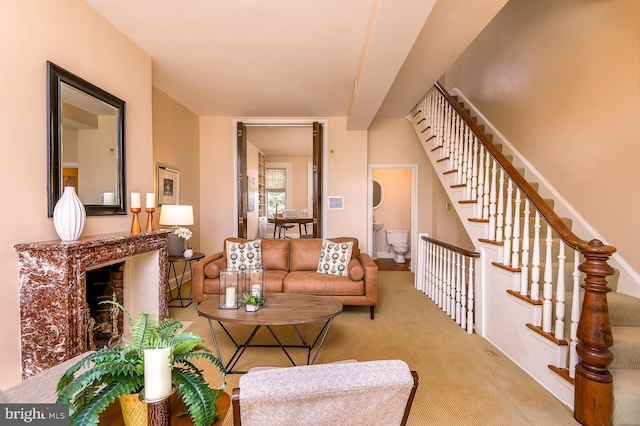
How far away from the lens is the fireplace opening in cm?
257

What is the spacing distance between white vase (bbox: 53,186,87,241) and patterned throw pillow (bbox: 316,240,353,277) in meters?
2.45

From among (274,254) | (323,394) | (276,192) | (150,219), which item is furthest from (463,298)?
(276,192)

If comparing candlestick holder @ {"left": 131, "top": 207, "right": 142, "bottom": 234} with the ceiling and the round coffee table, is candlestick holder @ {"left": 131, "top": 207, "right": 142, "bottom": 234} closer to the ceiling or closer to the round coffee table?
the round coffee table

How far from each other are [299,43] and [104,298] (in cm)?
294

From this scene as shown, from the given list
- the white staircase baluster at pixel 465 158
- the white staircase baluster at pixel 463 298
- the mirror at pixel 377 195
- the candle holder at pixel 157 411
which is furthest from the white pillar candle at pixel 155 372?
the mirror at pixel 377 195

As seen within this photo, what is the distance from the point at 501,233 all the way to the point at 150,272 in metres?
3.32

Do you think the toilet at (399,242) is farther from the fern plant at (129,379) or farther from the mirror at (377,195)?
the fern plant at (129,379)

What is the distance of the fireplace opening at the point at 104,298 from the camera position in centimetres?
257

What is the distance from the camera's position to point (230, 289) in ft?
7.65

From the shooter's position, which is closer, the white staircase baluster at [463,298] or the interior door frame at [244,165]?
the white staircase baluster at [463,298]

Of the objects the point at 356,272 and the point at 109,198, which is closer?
the point at 109,198

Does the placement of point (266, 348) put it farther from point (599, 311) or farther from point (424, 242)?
point (424, 242)

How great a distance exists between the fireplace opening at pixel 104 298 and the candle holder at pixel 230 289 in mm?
989

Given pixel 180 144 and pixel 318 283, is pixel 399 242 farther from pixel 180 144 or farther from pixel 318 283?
pixel 180 144
